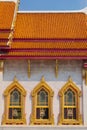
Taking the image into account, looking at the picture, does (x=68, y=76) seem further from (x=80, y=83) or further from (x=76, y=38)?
(x=76, y=38)

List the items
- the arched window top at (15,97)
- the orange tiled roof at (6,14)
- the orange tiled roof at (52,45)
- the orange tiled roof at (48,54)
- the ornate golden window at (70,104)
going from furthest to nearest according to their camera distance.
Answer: the orange tiled roof at (6,14) → the orange tiled roof at (52,45) → the arched window top at (15,97) → the orange tiled roof at (48,54) → the ornate golden window at (70,104)

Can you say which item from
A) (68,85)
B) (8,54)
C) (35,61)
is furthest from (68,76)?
(8,54)

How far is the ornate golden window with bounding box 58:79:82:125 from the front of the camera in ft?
50.5

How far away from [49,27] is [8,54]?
114 inches

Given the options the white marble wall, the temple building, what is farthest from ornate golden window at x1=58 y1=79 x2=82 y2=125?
the white marble wall

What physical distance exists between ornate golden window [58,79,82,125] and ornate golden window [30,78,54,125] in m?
0.46

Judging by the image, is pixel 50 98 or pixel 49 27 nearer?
pixel 50 98

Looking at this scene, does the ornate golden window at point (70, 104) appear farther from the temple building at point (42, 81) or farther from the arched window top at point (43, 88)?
the arched window top at point (43, 88)

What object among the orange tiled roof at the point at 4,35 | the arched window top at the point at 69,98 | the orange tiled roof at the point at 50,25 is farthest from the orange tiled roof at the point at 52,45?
the arched window top at the point at 69,98

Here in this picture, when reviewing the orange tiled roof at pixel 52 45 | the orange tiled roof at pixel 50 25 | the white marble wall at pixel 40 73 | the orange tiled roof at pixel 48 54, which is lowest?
the white marble wall at pixel 40 73

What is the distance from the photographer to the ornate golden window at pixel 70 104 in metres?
15.4

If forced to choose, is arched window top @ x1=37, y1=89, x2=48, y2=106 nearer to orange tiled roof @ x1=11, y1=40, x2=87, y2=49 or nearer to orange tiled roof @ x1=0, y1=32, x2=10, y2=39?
orange tiled roof @ x1=11, y1=40, x2=87, y2=49

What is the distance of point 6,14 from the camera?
694 inches

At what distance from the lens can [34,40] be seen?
1633 cm
